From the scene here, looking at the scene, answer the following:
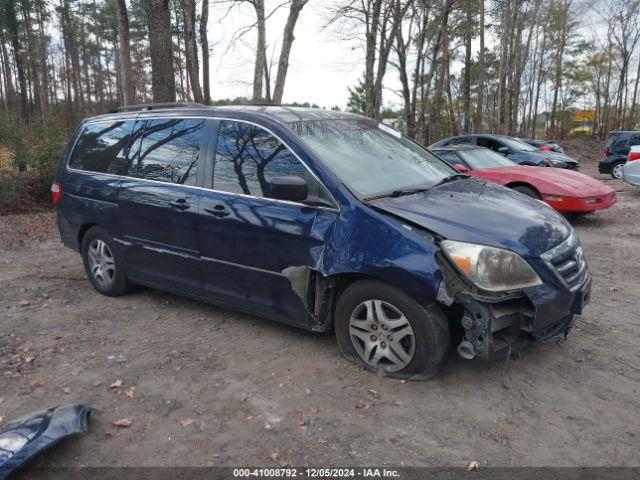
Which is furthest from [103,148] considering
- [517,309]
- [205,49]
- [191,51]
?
[205,49]

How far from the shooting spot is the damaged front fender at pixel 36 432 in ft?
9.00

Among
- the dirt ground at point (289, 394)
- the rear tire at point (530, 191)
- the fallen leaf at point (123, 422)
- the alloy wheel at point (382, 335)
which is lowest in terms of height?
the fallen leaf at point (123, 422)

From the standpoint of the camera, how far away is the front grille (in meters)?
3.44

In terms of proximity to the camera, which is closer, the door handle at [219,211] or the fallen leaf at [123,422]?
the fallen leaf at [123,422]

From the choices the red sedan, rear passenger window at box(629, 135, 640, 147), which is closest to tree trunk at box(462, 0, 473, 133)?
rear passenger window at box(629, 135, 640, 147)

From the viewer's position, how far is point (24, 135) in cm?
1263

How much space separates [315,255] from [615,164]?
16377 millimetres

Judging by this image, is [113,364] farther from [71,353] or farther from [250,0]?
[250,0]

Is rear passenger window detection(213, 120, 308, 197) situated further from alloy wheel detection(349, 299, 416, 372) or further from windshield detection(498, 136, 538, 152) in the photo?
windshield detection(498, 136, 538, 152)

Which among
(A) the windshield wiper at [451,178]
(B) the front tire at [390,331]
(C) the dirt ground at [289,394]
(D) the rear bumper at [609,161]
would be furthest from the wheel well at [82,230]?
(D) the rear bumper at [609,161]

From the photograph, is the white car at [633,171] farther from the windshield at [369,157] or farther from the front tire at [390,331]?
the front tire at [390,331]

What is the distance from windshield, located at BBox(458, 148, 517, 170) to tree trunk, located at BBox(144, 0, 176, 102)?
575 cm

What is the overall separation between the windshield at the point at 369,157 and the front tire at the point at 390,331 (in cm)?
71

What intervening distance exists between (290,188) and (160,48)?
25.3ft
